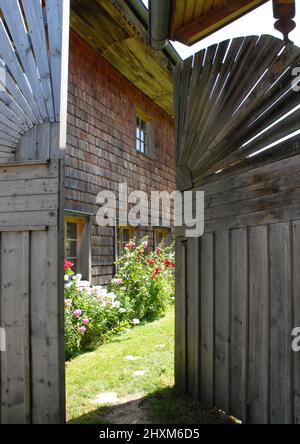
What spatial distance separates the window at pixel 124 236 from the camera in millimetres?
7621

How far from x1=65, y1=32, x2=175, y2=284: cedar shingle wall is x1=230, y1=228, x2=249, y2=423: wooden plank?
381cm

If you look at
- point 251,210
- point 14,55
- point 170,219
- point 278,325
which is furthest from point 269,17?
point 170,219

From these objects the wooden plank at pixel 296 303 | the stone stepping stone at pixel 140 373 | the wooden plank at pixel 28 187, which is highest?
the wooden plank at pixel 28 187

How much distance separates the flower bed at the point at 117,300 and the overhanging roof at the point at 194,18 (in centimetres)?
326

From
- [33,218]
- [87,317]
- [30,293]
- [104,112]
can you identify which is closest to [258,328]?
[30,293]

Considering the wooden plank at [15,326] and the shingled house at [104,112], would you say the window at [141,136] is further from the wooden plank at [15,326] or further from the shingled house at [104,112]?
the wooden plank at [15,326]

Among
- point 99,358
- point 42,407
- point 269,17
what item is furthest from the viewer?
point 99,358

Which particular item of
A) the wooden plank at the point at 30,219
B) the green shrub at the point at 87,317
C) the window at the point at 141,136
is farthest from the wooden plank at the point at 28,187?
the window at the point at 141,136

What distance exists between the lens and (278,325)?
2.21 meters

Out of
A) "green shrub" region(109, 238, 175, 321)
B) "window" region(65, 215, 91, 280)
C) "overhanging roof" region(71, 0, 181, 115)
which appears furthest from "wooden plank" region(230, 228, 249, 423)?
"window" region(65, 215, 91, 280)

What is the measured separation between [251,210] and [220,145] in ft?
2.25

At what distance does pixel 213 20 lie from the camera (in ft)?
12.7

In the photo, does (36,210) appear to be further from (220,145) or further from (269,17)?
(269,17)

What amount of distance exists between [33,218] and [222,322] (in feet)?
5.43
